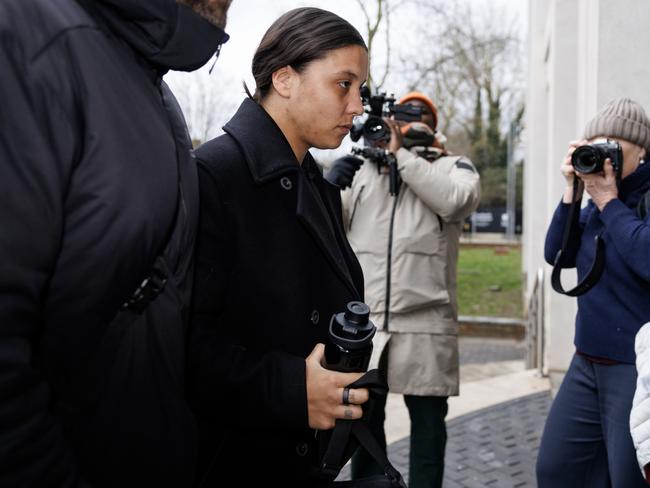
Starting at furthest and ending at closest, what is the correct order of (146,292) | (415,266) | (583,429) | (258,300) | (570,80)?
(570,80) < (415,266) < (583,429) < (258,300) < (146,292)

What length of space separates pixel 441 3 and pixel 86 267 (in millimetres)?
17037

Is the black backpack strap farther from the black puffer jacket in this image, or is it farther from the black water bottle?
the black puffer jacket

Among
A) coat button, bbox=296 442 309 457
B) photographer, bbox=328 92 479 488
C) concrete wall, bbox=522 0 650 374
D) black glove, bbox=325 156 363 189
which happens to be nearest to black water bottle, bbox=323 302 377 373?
coat button, bbox=296 442 309 457

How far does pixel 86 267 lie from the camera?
3.29 ft

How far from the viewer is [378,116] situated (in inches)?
143

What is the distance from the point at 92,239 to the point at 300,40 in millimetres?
923

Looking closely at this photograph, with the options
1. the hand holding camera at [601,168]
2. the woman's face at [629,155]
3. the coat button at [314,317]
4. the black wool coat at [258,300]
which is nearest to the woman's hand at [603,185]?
the hand holding camera at [601,168]

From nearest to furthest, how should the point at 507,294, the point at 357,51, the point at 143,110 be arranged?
the point at 143,110, the point at 357,51, the point at 507,294

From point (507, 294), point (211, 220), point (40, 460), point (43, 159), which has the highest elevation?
point (43, 159)

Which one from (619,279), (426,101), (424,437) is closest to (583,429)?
(619,279)

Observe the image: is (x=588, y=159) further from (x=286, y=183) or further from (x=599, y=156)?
(x=286, y=183)

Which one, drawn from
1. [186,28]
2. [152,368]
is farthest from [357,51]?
[152,368]

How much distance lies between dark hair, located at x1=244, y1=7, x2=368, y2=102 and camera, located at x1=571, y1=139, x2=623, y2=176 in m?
1.30

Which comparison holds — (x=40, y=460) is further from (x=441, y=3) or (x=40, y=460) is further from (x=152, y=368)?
(x=441, y=3)
